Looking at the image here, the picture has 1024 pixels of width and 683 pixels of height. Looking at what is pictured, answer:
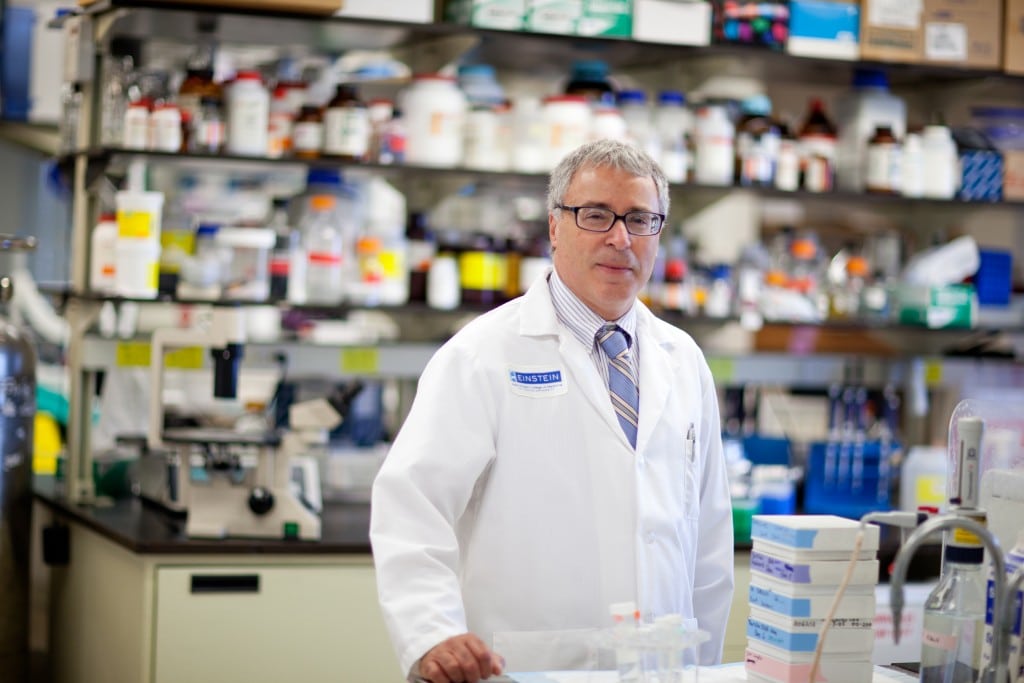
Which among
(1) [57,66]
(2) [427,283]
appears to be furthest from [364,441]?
(1) [57,66]

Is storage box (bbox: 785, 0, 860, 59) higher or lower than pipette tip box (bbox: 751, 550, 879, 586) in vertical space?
higher

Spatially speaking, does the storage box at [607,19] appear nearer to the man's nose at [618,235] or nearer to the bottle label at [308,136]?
the bottle label at [308,136]

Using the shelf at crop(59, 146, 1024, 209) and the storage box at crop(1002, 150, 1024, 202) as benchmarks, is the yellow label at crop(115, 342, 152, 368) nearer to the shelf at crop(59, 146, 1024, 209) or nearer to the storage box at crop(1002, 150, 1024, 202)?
the shelf at crop(59, 146, 1024, 209)

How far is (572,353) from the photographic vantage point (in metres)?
2.25

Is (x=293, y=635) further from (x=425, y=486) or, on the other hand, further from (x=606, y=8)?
(x=606, y=8)

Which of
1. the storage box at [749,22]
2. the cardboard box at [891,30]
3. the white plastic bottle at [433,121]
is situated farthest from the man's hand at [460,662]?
the cardboard box at [891,30]

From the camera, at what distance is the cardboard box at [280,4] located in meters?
3.44

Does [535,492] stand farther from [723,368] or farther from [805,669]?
[723,368]

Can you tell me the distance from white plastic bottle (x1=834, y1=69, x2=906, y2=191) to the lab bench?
1.93 meters

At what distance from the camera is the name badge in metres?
2.21

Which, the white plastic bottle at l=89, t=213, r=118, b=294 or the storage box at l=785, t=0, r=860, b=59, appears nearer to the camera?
the white plastic bottle at l=89, t=213, r=118, b=294

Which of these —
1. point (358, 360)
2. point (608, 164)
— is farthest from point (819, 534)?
point (358, 360)

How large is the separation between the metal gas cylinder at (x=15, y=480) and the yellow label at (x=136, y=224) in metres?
0.24

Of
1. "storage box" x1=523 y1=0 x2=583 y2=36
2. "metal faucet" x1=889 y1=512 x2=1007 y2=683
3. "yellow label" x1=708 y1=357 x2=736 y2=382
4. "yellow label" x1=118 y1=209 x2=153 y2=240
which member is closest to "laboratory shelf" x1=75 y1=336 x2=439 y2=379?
"yellow label" x1=118 y1=209 x2=153 y2=240
